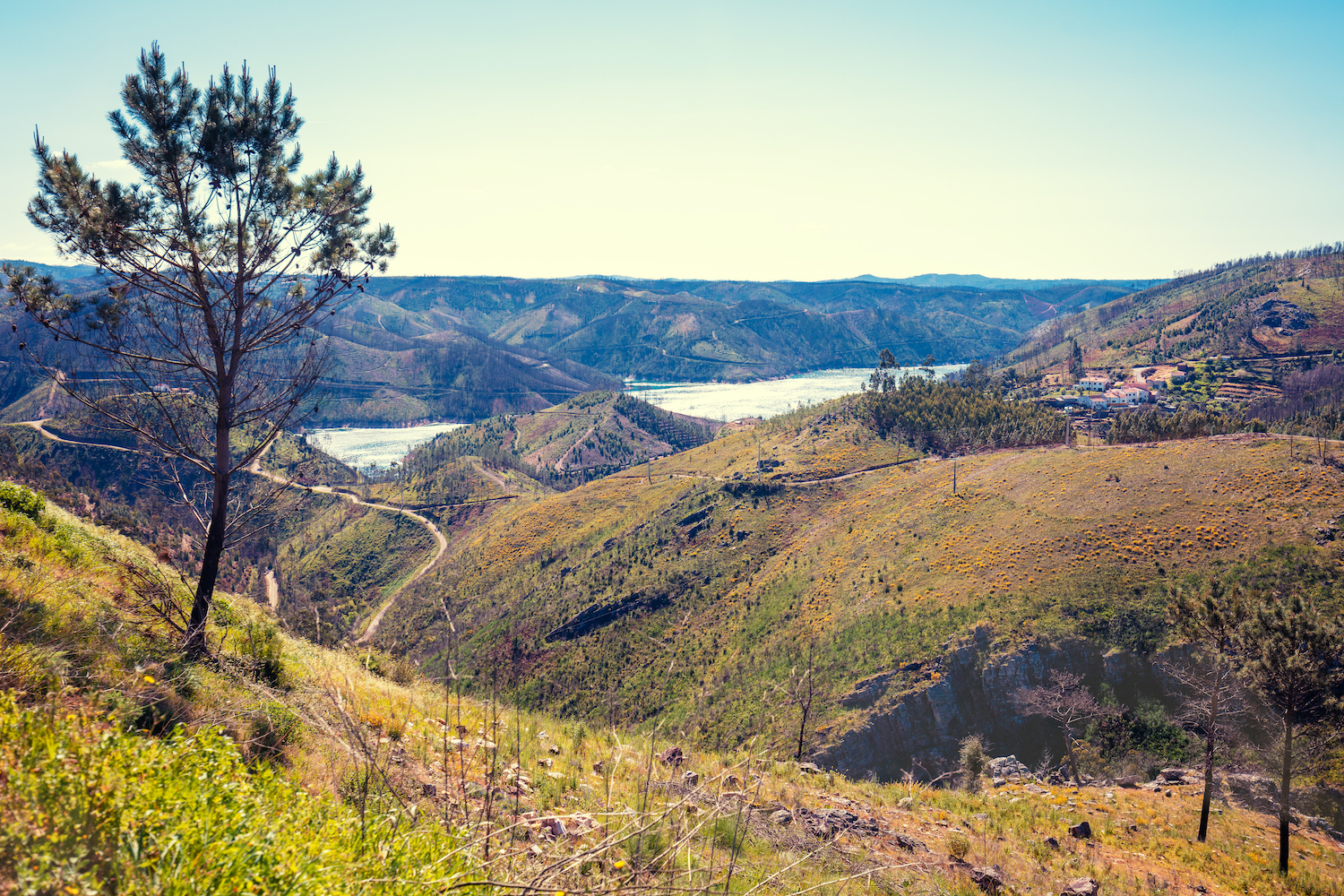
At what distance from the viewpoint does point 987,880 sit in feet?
33.0

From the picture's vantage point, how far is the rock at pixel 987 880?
32.3 ft

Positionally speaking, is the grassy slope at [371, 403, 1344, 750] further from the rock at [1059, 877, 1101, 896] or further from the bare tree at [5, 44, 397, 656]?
the bare tree at [5, 44, 397, 656]

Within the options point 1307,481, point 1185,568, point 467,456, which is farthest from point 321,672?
point 467,456

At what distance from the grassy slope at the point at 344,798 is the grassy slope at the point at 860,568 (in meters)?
11.2

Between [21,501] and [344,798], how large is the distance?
1151cm

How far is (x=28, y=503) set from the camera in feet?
37.4

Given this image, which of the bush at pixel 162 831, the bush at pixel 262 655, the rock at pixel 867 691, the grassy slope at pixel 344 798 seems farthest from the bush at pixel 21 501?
the rock at pixel 867 691

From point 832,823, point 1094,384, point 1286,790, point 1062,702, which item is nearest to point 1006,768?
point 1062,702

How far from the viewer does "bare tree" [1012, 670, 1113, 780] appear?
3158 centimetres

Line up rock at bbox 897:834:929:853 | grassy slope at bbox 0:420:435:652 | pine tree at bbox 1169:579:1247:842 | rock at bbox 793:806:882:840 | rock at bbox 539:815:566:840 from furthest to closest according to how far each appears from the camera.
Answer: grassy slope at bbox 0:420:435:652 < pine tree at bbox 1169:579:1247:842 < rock at bbox 897:834:929:853 < rock at bbox 793:806:882:840 < rock at bbox 539:815:566:840

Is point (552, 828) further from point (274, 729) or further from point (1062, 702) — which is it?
point (1062, 702)

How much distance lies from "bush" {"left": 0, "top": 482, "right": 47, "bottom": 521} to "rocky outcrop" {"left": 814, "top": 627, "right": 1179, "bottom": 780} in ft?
114

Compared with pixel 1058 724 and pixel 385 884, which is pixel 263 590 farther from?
pixel 385 884

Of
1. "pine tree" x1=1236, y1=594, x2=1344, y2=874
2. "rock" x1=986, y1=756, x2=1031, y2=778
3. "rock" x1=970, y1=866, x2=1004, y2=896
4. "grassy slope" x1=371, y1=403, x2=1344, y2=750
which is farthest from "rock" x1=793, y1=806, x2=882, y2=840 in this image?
"rock" x1=986, y1=756, x2=1031, y2=778
